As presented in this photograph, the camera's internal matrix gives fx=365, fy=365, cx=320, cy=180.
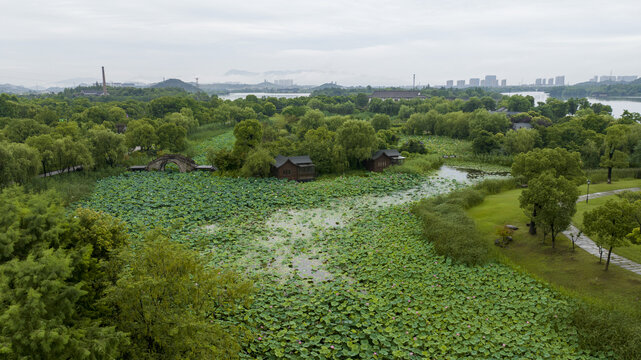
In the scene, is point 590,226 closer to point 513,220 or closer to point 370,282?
point 513,220

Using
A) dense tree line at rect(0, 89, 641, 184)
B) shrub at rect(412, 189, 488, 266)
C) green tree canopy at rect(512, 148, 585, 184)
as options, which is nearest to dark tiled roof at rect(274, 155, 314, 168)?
dense tree line at rect(0, 89, 641, 184)

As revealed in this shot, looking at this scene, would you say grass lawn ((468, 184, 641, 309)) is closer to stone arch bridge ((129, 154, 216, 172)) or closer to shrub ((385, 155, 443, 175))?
shrub ((385, 155, 443, 175))

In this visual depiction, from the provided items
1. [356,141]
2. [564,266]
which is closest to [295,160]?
[356,141]

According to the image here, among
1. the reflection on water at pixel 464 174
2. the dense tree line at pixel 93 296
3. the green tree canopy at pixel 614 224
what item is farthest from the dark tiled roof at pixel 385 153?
the dense tree line at pixel 93 296

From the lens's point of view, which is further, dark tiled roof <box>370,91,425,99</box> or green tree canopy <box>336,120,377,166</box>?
dark tiled roof <box>370,91,425,99</box>

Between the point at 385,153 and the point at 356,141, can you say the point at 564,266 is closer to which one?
the point at 385,153

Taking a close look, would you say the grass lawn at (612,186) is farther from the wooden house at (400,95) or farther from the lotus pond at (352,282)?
A: the wooden house at (400,95)

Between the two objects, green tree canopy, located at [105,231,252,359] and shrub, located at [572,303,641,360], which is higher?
green tree canopy, located at [105,231,252,359]

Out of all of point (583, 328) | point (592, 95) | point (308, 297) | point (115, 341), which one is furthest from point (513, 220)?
point (592, 95)

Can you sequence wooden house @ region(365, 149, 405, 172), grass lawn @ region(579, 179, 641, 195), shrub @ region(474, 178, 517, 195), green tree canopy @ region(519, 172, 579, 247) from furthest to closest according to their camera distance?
wooden house @ region(365, 149, 405, 172) → shrub @ region(474, 178, 517, 195) → grass lawn @ region(579, 179, 641, 195) → green tree canopy @ region(519, 172, 579, 247)
